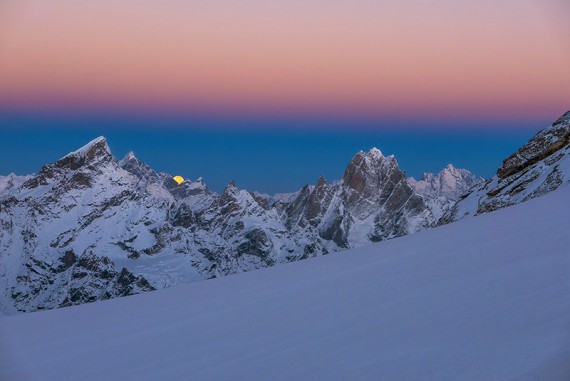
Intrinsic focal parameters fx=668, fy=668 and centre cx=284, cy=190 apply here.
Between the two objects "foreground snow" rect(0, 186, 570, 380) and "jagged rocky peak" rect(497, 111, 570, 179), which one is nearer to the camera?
"foreground snow" rect(0, 186, 570, 380)

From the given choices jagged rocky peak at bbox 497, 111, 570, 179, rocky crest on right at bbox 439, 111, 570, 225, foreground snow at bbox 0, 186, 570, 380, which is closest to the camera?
foreground snow at bbox 0, 186, 570, 380

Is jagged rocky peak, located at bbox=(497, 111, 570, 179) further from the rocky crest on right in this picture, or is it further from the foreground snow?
the foreground snow

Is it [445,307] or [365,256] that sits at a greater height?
[365,256]

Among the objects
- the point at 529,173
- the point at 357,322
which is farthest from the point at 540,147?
the point at 357,322

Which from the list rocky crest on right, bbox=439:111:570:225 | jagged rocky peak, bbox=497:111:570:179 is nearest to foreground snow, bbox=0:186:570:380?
rocky crest on right, bbox=439:111:570:225

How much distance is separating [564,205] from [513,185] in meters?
19.0

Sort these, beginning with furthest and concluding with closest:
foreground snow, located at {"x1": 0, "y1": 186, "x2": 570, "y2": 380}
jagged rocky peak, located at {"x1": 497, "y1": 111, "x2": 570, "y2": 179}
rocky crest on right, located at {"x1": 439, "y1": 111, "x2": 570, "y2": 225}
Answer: jagged rocky peak, located at {"x1": 497, "y1": 111, "x2": 570, "y2": 179} → rocky crest on right, located at {"x1": 439, "y1": 111, "x2": 570, "y2": 225} → foreground snow, located at {"x1": 0, "y1": 186, "x2": 570, "y2": 380}

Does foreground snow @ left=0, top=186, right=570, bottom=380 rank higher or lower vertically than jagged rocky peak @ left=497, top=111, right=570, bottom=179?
lower

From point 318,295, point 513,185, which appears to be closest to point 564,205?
point 318,295

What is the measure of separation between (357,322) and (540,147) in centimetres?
2611

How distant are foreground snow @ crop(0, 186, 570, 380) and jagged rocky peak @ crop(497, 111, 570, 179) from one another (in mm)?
19219

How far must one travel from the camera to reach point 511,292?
6941 millimetres

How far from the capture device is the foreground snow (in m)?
5.68

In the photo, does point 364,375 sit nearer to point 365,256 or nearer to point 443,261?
point 443,261
